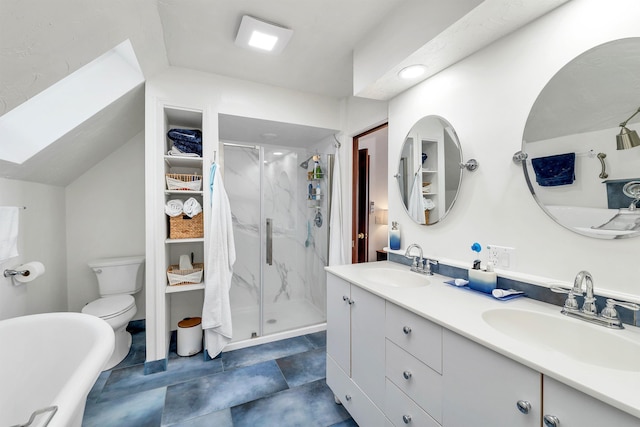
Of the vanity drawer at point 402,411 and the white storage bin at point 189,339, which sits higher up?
the vanity drawer at point 402,411

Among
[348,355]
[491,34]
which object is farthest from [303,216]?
[491,34]

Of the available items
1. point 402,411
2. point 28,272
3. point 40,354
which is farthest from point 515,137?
point 28,272

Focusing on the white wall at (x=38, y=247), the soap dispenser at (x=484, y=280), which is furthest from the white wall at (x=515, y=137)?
the white wall at (x=38, y=247)

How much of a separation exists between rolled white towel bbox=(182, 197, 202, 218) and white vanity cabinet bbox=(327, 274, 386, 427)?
4.21ft

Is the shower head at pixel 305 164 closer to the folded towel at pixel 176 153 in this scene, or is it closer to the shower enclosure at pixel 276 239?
the shower enclosure at pixel 276 239

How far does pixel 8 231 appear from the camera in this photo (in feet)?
5.29

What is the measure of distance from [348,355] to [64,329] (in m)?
1.58

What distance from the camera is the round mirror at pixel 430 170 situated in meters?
1.66

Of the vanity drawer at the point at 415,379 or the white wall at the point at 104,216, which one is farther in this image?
the white wall at the point at 104,216

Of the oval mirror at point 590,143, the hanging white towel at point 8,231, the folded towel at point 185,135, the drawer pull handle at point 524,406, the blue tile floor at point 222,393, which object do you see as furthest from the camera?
Answer: the folded towel at point 185,135

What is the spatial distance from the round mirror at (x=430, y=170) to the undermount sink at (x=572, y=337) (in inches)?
28.7

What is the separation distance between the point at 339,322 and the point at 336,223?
1220 mm

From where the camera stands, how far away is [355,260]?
9.59 feet

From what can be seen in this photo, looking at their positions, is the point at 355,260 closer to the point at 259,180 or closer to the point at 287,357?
the point at 287,357
